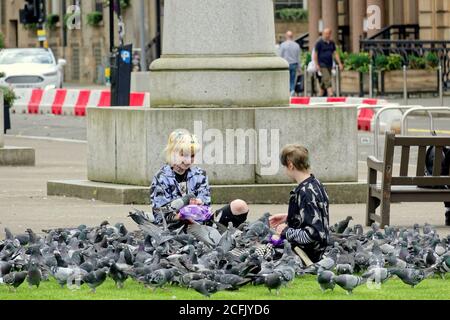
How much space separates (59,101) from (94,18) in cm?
2693

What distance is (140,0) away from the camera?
54531 mm

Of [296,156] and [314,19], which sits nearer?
[296,156]

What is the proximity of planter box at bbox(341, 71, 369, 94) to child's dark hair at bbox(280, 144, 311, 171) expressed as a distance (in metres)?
31.0

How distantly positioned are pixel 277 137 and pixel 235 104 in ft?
1.78

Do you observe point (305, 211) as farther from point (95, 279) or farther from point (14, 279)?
point (14, 279)

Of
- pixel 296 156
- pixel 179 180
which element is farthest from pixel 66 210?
pixel 296 156

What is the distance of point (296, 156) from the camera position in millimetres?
10523

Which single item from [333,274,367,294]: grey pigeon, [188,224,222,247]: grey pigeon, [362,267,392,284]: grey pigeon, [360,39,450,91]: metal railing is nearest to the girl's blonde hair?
[188,224,222,247]: grey pigeon

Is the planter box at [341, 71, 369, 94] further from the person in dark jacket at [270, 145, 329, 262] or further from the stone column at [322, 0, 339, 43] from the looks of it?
the person in dark jacket at [270, 145, 329, 262]

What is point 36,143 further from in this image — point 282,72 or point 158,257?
point 158,257

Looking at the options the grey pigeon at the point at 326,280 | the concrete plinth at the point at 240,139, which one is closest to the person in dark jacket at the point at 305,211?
the grey pigeon at the point at 326,280

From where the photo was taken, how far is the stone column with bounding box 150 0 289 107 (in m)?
15.7

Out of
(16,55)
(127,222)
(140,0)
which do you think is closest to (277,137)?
(127,222)

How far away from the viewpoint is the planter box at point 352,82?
41781 millimetres
